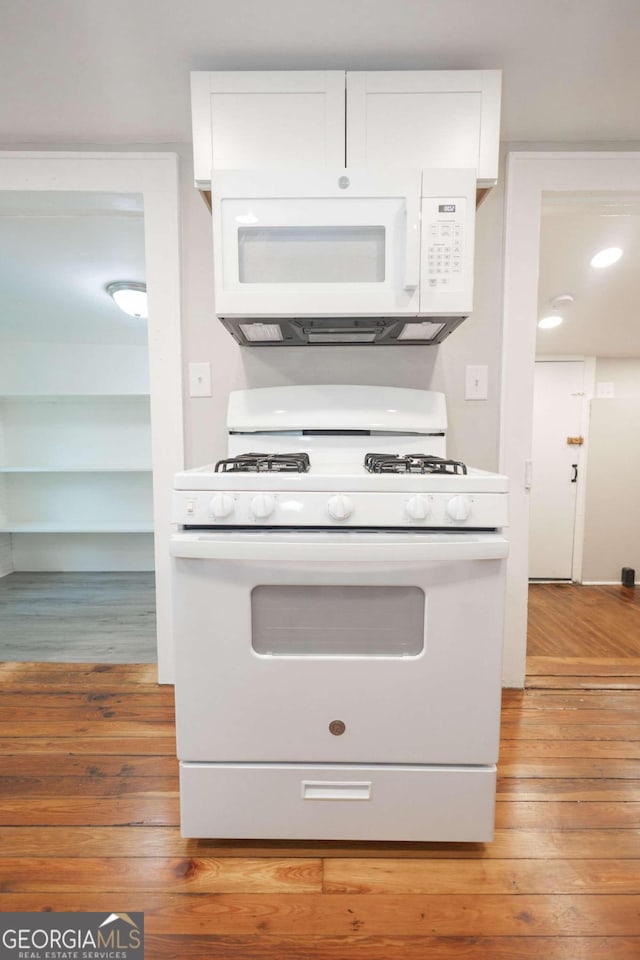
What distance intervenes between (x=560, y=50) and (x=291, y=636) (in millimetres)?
1681

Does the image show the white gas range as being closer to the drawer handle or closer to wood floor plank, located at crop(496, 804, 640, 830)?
the drawer handle

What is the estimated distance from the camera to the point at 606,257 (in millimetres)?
2189

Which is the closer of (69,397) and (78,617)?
(78,617)

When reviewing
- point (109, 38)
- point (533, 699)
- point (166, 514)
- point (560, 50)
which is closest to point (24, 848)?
point (166, 514)

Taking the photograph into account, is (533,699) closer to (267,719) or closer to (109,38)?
(267,719)

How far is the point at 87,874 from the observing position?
3.05 feet

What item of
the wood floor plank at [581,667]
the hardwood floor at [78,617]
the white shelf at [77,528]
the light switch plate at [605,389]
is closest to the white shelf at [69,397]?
the white shelf at [77,528]

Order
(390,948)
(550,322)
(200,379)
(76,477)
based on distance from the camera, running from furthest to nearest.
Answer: (76,477) → (550,322) → (200,379) → (390,948)

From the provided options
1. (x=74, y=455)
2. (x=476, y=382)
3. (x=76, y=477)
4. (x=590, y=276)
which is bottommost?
(x=76, y=477)

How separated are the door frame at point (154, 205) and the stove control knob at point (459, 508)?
1073mm

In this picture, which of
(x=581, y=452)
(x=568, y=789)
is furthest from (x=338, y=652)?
(x=581, y=452)

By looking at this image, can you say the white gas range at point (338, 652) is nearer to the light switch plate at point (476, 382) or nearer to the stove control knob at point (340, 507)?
the stove control knob at point (340, 507)
